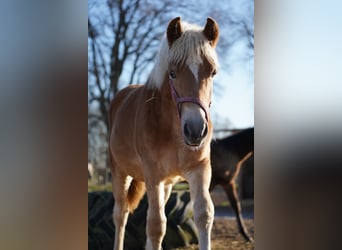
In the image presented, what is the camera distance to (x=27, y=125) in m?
2.70

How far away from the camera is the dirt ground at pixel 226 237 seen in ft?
9.57

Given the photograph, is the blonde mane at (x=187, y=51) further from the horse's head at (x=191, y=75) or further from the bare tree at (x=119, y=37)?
the bare tree at (x=119, y=37)

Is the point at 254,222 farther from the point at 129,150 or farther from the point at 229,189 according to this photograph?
the point at 129,150

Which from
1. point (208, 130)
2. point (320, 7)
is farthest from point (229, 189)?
point (320, 7)

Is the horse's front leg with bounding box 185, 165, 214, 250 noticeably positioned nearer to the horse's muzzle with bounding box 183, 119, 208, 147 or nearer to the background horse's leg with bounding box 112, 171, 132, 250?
the horse's muzzle with bounding box 183, 119, 208, 147

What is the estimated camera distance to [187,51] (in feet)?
8.14

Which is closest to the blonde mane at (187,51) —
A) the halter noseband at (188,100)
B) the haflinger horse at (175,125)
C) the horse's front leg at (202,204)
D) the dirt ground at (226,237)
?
the haflinger horse at (175,125)

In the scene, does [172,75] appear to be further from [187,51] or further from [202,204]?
[202,204]

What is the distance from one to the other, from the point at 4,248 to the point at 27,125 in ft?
2.19

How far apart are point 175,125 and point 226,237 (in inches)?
30.8

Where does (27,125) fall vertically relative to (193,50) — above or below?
below

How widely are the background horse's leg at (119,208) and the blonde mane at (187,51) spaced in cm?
73

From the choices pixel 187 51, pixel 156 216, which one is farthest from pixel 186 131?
pixel 156 216

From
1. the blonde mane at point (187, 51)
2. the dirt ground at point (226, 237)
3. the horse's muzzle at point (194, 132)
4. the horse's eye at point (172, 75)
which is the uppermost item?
the blonde mane at point (187, 51)
